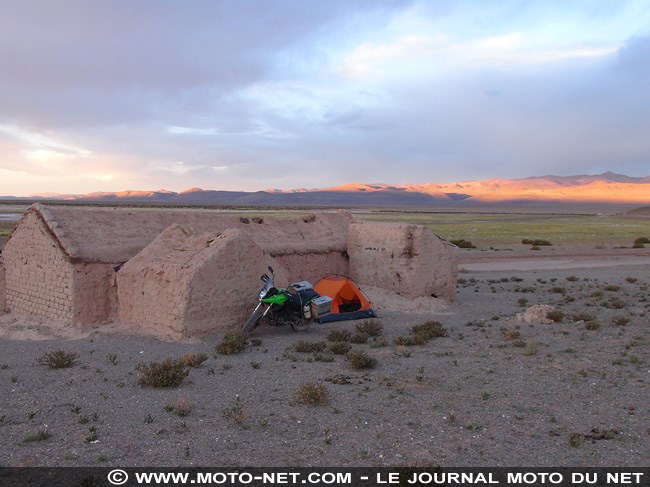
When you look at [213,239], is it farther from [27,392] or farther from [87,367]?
[27,392]

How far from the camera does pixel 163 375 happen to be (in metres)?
7.77

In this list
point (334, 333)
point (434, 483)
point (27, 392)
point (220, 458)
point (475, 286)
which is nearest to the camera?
point (434, 483)

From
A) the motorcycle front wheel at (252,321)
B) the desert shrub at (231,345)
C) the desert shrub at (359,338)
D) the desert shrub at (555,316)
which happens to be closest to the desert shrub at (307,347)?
the desert shrub at (359,338)

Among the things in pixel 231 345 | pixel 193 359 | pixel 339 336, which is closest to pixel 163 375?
pixel 193 359

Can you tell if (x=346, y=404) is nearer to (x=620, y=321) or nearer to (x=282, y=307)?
(x=282, y=307)

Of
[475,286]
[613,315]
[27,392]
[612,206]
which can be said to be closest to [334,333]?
[27,392]

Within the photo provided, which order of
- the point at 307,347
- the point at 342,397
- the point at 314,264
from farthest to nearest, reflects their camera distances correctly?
the point at 314,264
the point at 307,347
the point at 342,397

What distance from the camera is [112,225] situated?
43.7ft

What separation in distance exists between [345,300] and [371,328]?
195cm

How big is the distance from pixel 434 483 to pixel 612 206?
650ft

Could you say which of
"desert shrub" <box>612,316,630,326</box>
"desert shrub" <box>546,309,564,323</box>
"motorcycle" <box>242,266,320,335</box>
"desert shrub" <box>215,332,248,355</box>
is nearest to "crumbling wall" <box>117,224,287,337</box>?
"motorcycle" <box>242,266,320,335</box>

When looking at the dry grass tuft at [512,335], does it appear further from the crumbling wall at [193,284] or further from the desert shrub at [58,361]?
the desert shrub at [58,361]

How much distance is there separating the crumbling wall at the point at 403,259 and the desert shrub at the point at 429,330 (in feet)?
9.58

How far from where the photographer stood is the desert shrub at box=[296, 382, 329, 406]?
7.06 metres
